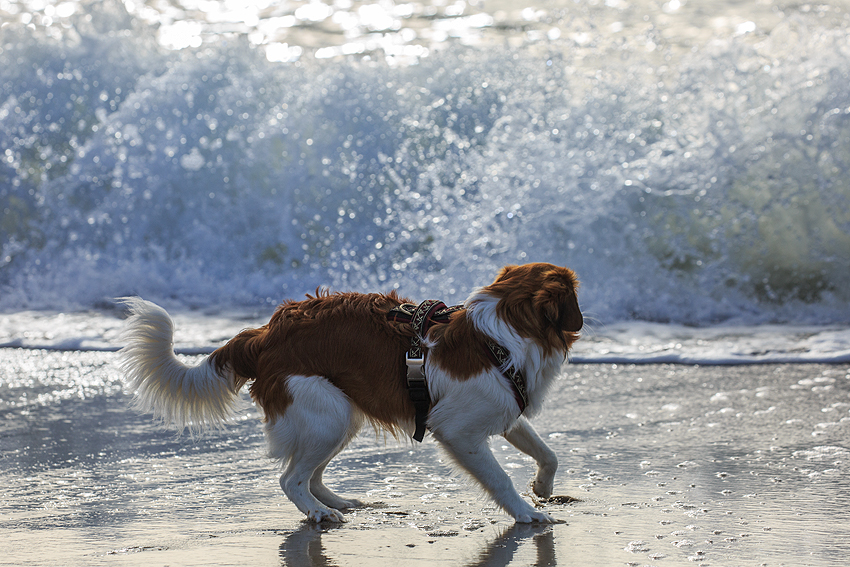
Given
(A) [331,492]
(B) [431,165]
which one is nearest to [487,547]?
(A) [331,492]

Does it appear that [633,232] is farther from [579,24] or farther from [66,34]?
[66,34]

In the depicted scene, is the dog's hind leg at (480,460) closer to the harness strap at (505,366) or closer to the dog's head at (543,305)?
the harness strap at (505,366)

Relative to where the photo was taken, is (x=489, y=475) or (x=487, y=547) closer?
(x=487, y=547)

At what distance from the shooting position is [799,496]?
3.07 m

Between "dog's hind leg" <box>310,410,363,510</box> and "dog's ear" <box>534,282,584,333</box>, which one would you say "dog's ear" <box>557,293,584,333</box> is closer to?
"dog's ear" <box>534,282,584,333</box>

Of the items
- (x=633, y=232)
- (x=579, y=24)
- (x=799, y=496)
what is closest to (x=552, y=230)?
(x=633, y=232)

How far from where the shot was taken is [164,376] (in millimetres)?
3057

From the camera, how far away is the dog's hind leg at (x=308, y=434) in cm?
285

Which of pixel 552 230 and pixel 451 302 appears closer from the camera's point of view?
Answer: pixel 451 302

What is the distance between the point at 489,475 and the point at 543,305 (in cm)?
67

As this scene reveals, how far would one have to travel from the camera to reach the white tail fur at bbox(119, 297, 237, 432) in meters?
3.02

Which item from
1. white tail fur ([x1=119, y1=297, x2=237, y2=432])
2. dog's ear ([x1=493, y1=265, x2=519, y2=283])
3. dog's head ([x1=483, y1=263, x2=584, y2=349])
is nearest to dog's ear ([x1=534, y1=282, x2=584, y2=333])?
dog's head ([x1=483, y1=263, x2=584, y2=349])

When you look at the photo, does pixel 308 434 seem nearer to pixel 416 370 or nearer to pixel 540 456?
pixel 416 370

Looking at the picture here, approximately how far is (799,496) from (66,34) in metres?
12.1
